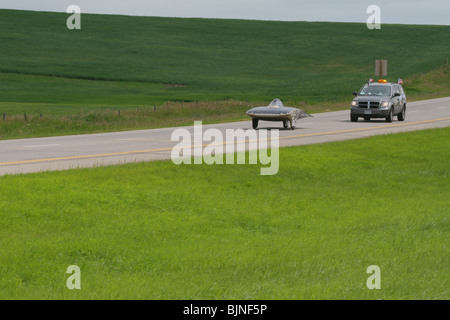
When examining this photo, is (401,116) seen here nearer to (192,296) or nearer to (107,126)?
(107,126)

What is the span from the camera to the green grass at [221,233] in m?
8.82

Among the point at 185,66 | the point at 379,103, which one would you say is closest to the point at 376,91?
the point at 379,103

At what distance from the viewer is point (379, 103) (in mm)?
37344

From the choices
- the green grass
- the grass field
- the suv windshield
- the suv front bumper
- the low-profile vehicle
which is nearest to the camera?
the green grass

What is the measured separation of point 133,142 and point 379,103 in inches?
612

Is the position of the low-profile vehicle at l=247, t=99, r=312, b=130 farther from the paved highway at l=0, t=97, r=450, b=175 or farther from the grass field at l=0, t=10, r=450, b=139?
the grass field at l=0, t=10, r=450, b=139

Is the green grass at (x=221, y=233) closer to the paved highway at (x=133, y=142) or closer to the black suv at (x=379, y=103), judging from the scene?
the paved highway at (x=133, y=142)

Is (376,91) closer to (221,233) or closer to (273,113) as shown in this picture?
(273,113)

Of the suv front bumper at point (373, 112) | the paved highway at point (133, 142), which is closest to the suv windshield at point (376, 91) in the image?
the paved highway at point (133, 142)

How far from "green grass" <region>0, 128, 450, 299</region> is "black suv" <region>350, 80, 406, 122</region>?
18.2m

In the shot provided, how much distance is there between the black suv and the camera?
37.2 meters

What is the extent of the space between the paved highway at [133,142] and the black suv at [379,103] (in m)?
0.46

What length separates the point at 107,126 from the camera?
36062 millimetres

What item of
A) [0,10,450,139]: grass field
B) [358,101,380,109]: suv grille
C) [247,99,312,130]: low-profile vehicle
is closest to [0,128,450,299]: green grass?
[247,99,312,130]: low-profile vehicle
